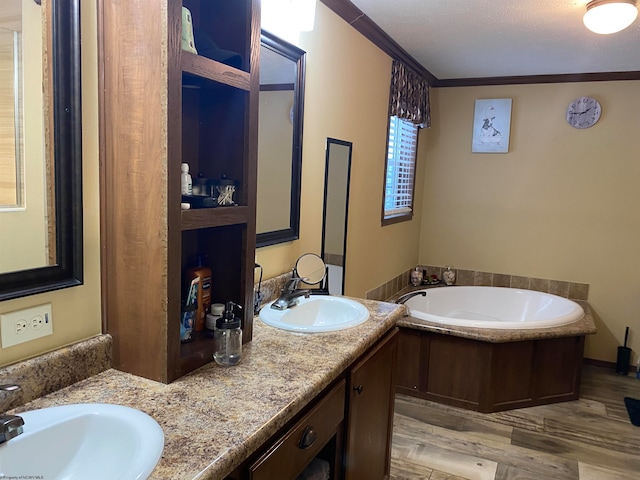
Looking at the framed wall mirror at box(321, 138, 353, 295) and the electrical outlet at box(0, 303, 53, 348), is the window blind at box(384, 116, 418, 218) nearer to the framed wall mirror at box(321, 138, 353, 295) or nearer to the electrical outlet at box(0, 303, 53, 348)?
the framed wall mirror at box(321, 138, 353, 295)

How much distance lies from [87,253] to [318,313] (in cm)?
111

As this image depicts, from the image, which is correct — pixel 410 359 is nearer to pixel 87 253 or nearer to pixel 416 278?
pixel 416 278

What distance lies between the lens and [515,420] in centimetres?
302

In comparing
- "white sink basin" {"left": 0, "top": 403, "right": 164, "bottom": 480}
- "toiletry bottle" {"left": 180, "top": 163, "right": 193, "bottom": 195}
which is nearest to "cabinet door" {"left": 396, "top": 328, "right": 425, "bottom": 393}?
"toiletry bottle" {"left": 180, "top": 163, "right": 193, "bottom": 195}

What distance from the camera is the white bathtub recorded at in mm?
3945

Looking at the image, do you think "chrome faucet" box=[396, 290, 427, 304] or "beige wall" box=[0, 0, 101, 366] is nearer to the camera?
"beige wall" box=[0, 0, 101, 366]

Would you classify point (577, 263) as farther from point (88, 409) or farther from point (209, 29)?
point (88, 409)

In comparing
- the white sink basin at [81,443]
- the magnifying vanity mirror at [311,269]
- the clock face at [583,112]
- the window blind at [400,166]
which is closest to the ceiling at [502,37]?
the clock face at [583,112]

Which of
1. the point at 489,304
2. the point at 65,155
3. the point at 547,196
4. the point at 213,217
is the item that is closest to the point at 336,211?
the point at 213,217

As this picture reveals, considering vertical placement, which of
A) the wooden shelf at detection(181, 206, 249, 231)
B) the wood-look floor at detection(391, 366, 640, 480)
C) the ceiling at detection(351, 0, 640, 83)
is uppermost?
the ceiling at detection(351, 0, 640, 83)

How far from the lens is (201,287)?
1.54 meters

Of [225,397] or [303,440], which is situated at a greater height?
[225,397]

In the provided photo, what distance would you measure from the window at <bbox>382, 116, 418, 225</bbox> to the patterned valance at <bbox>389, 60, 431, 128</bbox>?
8cm

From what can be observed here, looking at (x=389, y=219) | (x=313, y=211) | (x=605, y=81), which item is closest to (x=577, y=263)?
(x=605, y=81)
